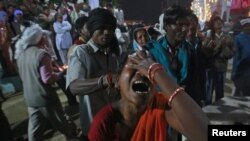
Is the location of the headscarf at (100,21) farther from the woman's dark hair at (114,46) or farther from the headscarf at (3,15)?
the headscarf at (3,15)

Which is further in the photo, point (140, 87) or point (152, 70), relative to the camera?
point (140, 87)

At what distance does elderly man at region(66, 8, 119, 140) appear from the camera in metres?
3.15

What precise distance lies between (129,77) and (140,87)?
0.26 feet

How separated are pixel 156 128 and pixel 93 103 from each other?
4.18 feet

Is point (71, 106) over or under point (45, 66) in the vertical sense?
under

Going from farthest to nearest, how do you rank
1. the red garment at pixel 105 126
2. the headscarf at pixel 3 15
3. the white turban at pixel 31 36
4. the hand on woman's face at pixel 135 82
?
the headscarf at pixel 3 15, the white turban at pixel 31 36, the red garment at pixel 105 126, the hand on woman's face at pixel 135 82

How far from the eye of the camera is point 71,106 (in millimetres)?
8148

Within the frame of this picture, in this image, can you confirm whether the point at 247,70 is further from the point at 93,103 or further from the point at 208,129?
the point at 208,129

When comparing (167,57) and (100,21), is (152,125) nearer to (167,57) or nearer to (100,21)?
(100,21)

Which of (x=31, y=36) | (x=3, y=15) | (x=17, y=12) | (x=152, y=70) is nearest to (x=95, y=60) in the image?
→ (x=152, y=70)

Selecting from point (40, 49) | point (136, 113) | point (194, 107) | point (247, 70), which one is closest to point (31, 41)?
point (40, 49)

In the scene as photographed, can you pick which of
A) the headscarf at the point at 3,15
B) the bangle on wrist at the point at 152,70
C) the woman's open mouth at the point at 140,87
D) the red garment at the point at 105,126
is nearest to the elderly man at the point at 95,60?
the red garment at the point at 105,126

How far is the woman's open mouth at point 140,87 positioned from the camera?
1.98m

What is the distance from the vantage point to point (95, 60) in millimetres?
3225
